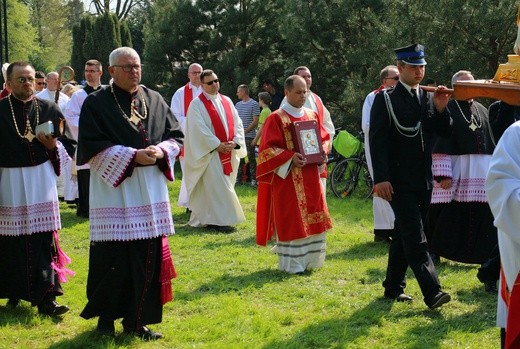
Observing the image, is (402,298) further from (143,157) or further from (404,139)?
(143,157)

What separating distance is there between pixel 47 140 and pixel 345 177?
847 centimetres

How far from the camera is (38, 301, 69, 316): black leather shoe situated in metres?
6.56

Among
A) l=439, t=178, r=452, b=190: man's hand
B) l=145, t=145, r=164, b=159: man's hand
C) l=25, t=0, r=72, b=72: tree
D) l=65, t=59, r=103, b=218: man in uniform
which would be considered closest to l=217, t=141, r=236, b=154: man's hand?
l=65, t=59, r=103, b=218: man in uniform

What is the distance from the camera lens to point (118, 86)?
5.94 meters

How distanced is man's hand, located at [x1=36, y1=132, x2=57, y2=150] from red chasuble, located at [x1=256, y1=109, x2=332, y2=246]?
2217mm

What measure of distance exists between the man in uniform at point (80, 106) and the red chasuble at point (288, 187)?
3.84 metres

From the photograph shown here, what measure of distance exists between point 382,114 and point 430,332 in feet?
5.74

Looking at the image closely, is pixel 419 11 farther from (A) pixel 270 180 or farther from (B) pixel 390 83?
(A) pixel 270 180

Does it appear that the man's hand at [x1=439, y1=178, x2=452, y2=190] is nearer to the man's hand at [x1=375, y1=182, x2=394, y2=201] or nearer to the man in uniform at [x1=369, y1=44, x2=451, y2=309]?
the man in uniform at [x1=369, y1=44, x2=451, y2=309]

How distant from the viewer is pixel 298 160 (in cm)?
786

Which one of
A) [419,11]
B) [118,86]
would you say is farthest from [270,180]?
[419,11]

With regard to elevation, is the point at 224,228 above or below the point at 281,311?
above

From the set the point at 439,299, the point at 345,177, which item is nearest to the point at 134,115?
the point at 439,299

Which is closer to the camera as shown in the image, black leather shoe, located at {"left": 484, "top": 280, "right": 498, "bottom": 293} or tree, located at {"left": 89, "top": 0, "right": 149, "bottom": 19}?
black leather shoe, located at {"left": 484, "top": 280, "right": 498, "bottom": 293}
